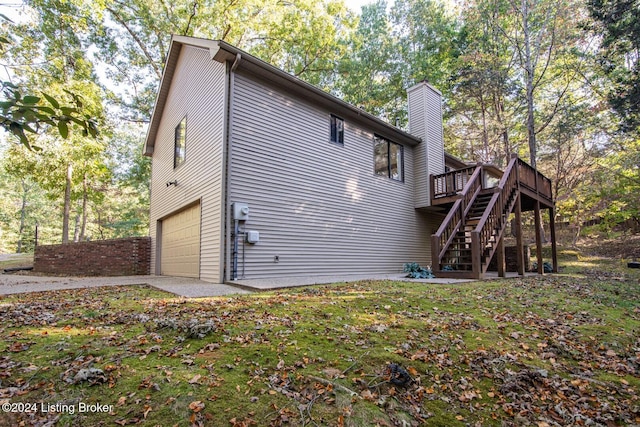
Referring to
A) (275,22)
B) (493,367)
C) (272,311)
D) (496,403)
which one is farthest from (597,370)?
(275,22)

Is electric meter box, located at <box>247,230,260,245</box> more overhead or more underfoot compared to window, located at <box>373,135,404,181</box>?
more underfoot

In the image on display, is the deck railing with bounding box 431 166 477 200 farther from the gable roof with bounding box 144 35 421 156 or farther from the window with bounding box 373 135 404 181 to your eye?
the gable roof with bounding box 144 35 421 156

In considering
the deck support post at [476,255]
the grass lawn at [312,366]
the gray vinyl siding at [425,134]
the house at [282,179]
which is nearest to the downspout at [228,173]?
the house at [282,179]

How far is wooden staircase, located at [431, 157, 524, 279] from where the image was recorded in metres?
7.75

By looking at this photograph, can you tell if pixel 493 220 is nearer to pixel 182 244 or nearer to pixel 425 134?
pixel 425 134

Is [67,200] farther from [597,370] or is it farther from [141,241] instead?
[597,370]

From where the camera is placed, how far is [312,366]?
2562 mm

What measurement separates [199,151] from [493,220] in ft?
25.9

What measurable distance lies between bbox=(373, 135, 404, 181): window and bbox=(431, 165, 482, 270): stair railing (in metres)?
2.49

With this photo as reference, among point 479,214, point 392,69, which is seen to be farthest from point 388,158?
point 392,69

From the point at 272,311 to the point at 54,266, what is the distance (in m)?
12.4

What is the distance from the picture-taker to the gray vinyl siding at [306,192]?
7441mm

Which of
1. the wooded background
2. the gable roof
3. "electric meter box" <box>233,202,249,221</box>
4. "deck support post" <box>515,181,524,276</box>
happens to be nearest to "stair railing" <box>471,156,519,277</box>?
"deck support post" <box>515,181,524,276</box>

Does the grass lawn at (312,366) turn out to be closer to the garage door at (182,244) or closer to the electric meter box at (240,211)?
the electric meter box at (240,211)
